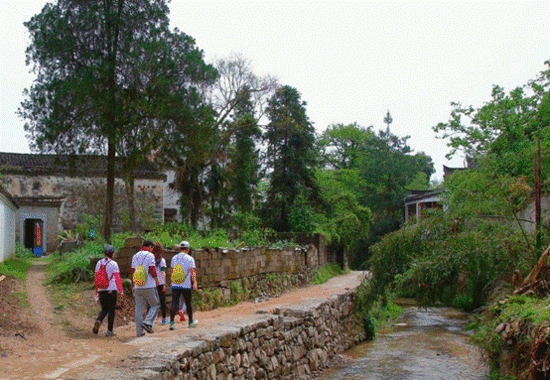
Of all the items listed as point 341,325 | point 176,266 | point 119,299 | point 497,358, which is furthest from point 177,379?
point 341,325

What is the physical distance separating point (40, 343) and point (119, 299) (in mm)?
3344

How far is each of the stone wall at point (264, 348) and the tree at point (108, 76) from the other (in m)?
7.94

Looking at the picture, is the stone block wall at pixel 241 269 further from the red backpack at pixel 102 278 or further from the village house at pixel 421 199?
the village house at pixel 421 199

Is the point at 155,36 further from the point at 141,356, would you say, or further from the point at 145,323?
the point at 141,356

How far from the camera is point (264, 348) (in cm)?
1205

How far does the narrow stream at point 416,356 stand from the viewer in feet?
47.7

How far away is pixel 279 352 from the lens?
12977 millimetres

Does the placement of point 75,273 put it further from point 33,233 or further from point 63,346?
point 33,233

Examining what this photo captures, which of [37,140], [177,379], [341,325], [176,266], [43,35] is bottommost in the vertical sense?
[341,325]

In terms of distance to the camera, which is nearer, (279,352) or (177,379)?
(177,379)

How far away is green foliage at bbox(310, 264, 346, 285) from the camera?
90.7 ft

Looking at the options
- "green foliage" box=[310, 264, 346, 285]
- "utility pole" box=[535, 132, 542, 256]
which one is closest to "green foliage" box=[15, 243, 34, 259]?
"green foliage" box=[310, 264, 346, 285]

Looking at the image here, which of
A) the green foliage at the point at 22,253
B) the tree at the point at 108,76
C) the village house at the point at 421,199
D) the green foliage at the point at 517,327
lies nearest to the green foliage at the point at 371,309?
the green foliage at the point at 517,327

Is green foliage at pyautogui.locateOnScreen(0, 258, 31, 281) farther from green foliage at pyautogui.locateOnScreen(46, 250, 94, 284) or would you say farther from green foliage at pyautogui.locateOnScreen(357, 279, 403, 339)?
green foliage at pyautogui.locateOnScreen(357, 279, 403, 339)
